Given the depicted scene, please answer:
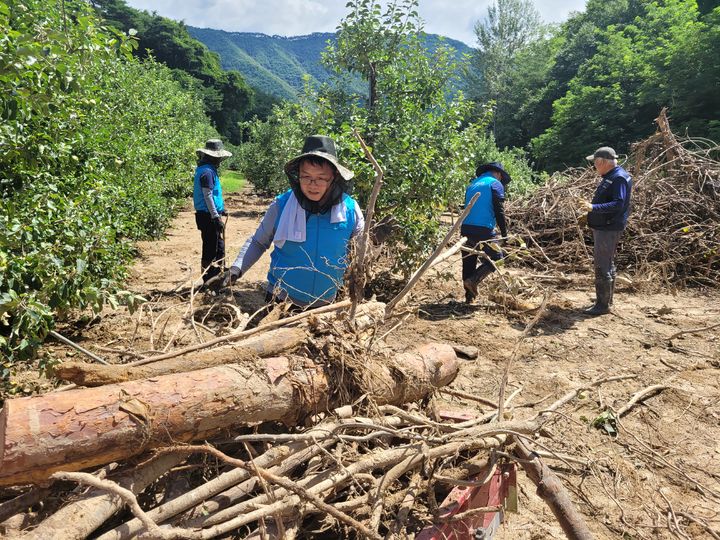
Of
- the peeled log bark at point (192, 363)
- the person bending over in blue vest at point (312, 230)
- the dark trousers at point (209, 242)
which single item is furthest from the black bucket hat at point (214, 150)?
the peeled log bark at point (192, 363)

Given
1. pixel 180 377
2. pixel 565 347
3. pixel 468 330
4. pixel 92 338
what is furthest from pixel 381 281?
pixel 180 377

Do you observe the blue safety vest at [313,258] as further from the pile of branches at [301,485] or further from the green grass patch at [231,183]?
the green grass patch at [231,183]

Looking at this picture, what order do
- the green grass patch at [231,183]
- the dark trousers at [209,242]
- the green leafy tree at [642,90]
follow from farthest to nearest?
1. the green grass patch at [231,183]
2. the green leafy tree at [642,90]
3. the dark trousers at [209,242]

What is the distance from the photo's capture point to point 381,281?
23.2 ft

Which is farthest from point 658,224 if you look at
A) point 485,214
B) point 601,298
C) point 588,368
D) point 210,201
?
point 210,201

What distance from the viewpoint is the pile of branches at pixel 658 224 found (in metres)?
7.84

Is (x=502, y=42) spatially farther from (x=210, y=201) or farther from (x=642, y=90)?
(x=210, y=201)

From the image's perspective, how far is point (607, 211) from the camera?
233 inches

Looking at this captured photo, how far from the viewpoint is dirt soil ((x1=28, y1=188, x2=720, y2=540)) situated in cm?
275

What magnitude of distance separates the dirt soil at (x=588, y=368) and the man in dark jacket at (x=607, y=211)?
2.08 feet

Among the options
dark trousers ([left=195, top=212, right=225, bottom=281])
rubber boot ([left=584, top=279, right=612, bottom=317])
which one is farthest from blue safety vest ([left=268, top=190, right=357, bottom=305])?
rubber boot ([left=584, top=279, right=612, bottom=317])

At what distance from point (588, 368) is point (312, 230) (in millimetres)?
3147

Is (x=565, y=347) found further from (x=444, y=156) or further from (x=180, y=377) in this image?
(x=180, y=377)

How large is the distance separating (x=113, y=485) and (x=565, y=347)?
15.7 feet
